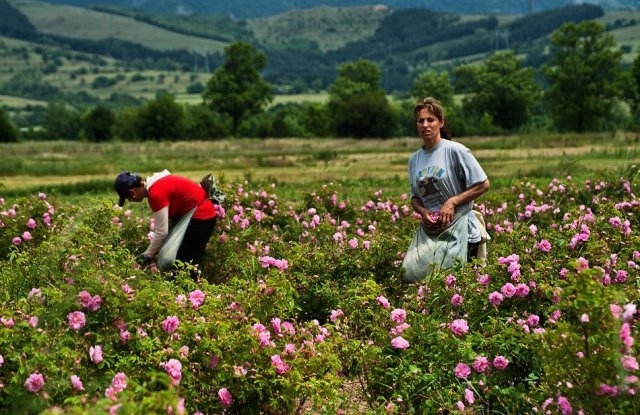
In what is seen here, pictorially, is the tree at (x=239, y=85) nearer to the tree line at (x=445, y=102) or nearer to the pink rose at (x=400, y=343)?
the tree line at (x=445, y=102)

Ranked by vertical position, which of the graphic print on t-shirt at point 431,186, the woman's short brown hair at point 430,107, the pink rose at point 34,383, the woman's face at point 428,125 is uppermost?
the woman's short brown hair at point 430,107

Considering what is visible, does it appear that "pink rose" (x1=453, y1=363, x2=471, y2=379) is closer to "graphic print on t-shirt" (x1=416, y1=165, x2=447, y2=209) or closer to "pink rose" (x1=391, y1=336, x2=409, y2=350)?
"pink rose" (x1=391, y1=336, x2=409, y2=350)

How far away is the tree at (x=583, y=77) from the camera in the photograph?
236 feet

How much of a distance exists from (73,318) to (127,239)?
587cm

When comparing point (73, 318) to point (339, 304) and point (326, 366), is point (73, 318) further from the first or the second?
point (339, 304)

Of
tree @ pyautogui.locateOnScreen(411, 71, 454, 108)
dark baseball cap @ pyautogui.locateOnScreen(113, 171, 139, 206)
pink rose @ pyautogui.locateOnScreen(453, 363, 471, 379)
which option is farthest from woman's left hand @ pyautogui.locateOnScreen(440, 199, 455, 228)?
tree @ pyautogui.locateOnScreen(411, 71, 454, 108)

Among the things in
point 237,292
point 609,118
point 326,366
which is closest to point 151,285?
point 237,292

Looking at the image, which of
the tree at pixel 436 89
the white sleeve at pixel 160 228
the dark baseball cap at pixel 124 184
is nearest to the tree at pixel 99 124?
the tree at pixel 436 89

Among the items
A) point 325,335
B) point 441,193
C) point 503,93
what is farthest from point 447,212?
point 503,93

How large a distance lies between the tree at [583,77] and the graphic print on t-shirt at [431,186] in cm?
6713

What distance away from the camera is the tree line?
7269 cm

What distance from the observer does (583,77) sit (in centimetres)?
7206

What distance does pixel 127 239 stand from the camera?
10.7 m

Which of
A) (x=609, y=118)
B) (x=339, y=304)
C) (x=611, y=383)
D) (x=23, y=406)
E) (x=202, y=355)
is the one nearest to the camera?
(x=611, y=383)
